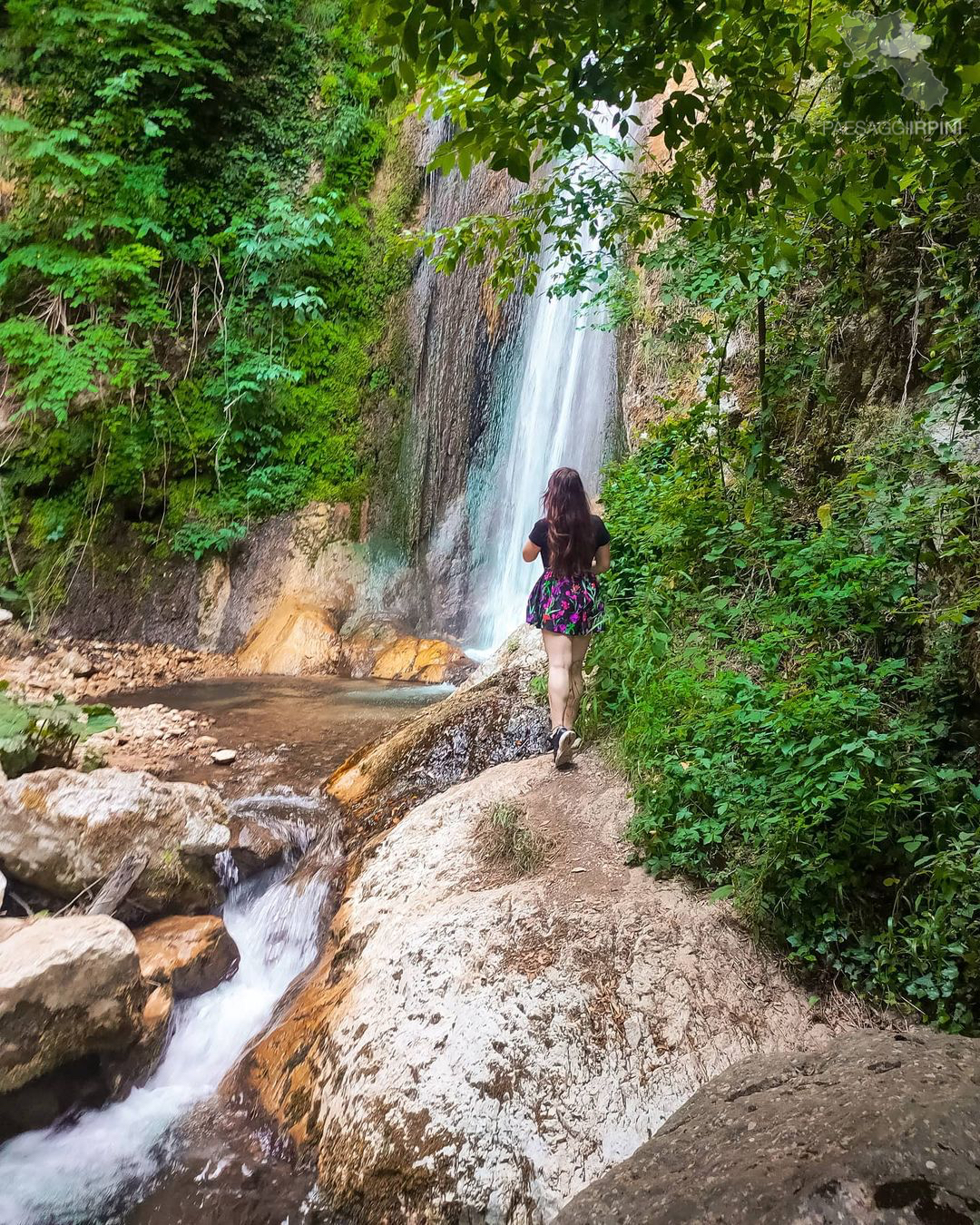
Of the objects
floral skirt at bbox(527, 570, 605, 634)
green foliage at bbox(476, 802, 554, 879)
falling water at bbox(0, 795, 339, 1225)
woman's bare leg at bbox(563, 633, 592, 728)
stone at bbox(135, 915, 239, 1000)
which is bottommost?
falling water at bbox(0, 795, 339, 1225)

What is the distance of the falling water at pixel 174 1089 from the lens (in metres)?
2.90

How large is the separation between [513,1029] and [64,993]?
1.92m

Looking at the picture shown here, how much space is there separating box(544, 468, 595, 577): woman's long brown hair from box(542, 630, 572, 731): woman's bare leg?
1.28ft

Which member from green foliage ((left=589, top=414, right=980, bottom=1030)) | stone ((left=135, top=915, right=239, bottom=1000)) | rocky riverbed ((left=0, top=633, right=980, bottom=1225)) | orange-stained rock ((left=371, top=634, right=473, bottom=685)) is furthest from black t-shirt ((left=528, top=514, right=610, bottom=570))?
orange-stained rock ((left=371, top=634, right=473, bottom=685))

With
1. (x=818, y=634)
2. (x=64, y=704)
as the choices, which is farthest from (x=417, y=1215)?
(x=64, y=704)

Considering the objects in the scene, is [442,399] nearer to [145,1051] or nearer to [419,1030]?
[145,1051]

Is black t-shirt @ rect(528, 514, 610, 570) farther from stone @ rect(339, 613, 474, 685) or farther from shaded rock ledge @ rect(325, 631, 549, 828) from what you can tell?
stone @ rect(339, 613, 474, 685)

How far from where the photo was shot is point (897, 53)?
205 centimetres

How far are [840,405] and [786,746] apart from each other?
234 cm

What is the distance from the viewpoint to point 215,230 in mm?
11016

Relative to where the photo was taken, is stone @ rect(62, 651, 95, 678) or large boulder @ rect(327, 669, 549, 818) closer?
large boulder @ rect(327, 669, 549, 818)

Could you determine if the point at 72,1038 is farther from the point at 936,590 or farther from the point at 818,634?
the point at 936,590

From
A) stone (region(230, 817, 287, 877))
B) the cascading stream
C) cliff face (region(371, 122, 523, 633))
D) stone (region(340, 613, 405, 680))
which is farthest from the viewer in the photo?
cliff face (region(371, 122, 523, 633))

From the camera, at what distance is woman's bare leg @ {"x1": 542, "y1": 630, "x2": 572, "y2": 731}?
4316 millimetres
